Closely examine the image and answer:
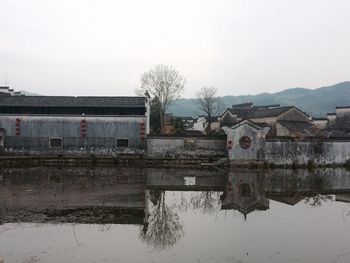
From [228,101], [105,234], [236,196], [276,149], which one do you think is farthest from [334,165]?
[228,101]

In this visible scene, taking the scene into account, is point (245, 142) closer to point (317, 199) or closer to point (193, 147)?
point (193, 147)

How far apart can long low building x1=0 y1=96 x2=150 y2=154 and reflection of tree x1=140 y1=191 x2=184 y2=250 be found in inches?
743

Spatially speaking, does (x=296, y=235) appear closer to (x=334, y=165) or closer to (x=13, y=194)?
(x=13, y=194)

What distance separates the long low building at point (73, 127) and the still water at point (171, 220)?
11.5m

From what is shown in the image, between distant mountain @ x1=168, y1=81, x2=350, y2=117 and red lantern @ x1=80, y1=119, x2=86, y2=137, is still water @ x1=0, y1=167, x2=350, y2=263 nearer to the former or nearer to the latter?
red lantern @ x1=80, y1=119, x2=86, y2=137

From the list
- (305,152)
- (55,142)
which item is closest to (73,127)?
(55,142)

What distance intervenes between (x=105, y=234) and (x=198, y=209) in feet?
15.5

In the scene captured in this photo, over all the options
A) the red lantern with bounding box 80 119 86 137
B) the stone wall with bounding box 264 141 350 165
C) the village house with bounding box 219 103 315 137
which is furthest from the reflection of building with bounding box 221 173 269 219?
the village house with bounding box 219 103 315 137

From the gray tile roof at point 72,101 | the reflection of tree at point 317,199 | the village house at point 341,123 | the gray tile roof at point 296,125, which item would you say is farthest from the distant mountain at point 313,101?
the reflection of tree at point 317,199

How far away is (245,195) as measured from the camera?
17266 mm

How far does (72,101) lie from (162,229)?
984 inches

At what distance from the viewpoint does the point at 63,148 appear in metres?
33.3

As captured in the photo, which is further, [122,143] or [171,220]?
[122,143]

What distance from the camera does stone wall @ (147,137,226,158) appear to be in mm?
32156
